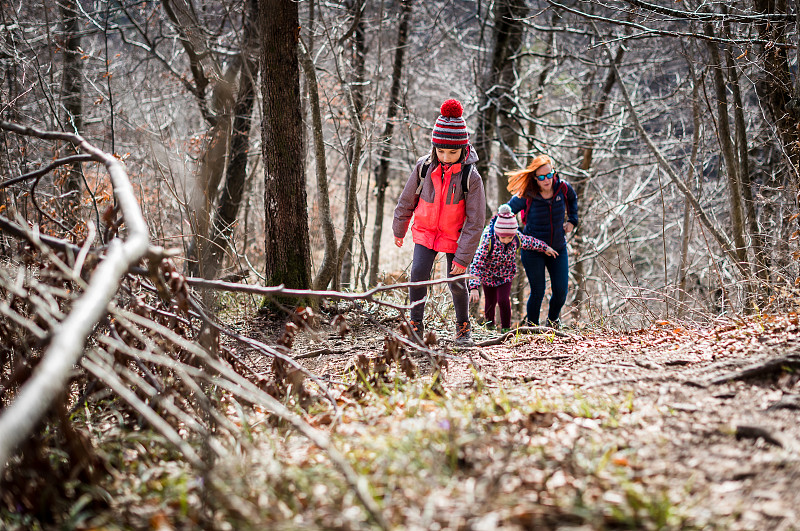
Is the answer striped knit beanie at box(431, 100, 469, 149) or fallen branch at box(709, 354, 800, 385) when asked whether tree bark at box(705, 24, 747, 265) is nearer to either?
striped knit beanie at box(431, 100, 469, 149)

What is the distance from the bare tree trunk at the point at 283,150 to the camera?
217 inches

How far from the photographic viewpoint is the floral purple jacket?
5730 millimetres

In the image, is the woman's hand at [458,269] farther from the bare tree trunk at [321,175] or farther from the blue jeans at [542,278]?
the bare tree trunk at [321,175]

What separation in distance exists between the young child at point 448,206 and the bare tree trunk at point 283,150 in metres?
1.38

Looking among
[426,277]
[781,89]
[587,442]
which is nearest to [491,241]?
[426,277]

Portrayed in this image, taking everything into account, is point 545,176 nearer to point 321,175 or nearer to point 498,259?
point 498,259

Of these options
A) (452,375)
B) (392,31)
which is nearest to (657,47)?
(392,31)

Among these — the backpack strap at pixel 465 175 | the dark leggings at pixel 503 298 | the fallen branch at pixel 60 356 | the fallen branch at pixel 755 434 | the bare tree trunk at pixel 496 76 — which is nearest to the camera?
the fallen branch at pixel 60 356

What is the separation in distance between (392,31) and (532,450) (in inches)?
428

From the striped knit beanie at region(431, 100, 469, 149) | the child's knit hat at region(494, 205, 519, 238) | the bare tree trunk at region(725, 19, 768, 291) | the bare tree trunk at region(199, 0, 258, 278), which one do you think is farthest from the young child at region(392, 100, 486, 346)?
the bare tree trunk at region(199, 0, 258, 278)

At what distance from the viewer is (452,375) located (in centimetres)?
369

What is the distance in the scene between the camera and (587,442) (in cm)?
228

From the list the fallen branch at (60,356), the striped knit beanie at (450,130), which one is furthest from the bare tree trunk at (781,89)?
the fallen branch at (60,356)

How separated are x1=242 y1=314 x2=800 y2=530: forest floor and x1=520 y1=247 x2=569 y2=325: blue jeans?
7.13ft
